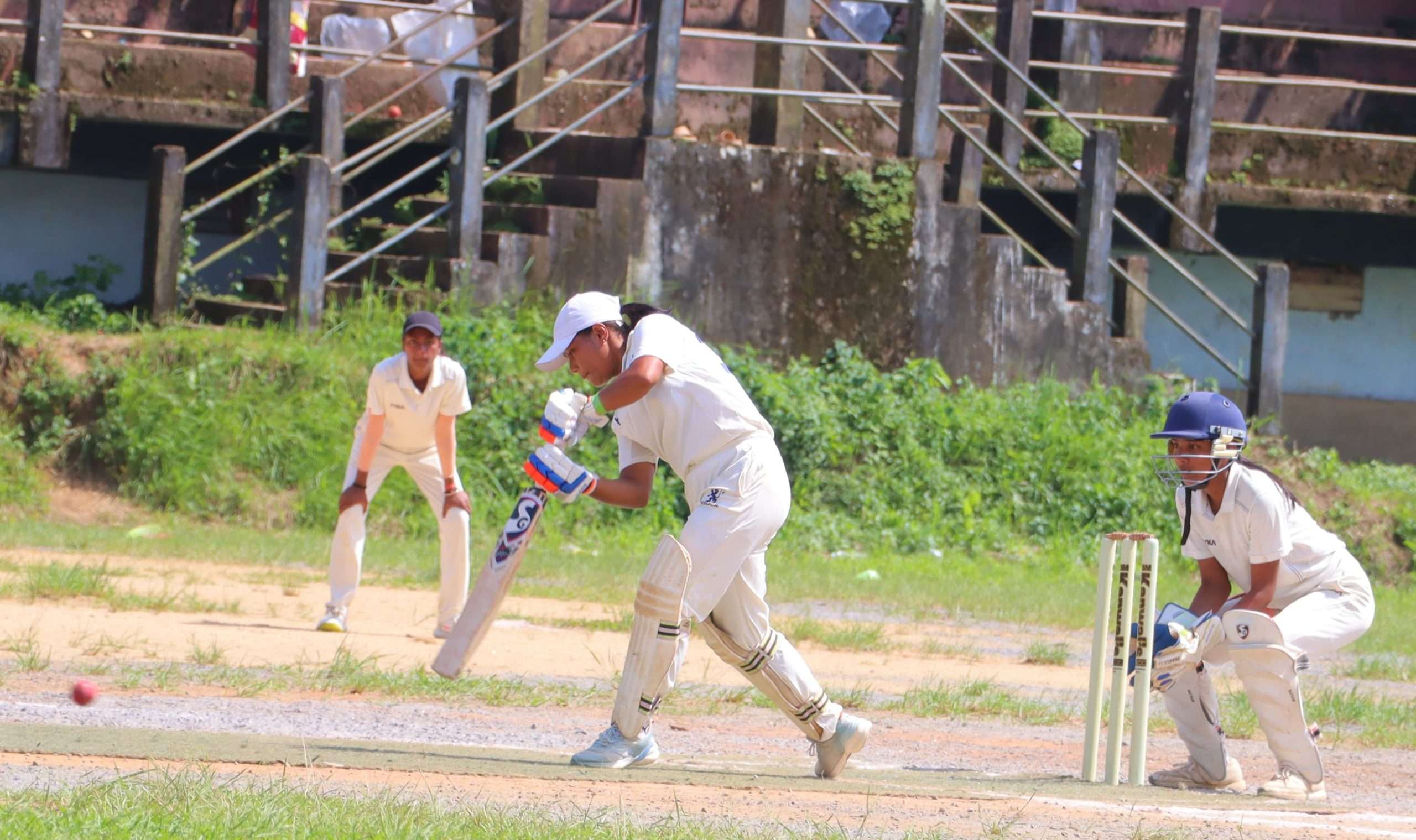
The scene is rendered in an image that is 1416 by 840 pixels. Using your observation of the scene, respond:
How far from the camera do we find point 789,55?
1777cm

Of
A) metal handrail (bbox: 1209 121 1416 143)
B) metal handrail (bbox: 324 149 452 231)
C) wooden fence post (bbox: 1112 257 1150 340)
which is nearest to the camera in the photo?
metal handrail (bbox: 324 149 452 231)

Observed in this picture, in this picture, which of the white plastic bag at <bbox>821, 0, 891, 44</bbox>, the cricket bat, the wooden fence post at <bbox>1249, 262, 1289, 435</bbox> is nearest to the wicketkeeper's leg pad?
the cricket bat

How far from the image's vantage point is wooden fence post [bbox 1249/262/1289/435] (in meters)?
18.8

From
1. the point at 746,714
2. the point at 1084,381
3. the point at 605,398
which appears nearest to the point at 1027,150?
the point at 1084,381

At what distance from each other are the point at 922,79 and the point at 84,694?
11.6m

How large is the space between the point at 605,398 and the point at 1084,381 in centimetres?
1249

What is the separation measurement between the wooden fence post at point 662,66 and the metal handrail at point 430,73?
160cm

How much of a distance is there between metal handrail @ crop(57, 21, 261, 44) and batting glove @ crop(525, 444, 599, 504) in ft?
37.7

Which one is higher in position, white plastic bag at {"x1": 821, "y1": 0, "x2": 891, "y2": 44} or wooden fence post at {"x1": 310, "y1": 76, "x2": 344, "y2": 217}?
white plastic bag at {"x1": 821, "y1": 0, "x2": 891, "y2": 44}

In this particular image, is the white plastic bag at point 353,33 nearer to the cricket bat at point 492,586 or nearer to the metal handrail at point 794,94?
the metal handrail at point 794,94

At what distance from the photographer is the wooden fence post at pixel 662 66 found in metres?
16.8

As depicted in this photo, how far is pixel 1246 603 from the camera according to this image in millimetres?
7340

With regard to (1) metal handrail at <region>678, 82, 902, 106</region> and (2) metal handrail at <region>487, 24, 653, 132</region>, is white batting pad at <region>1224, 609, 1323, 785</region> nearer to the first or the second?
(1) metal handrail at <region>678, 82, 902, 106</region>

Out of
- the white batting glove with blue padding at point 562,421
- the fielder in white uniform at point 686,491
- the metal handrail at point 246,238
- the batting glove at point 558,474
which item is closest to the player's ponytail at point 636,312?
the fielder in white uniform at point 686,491
